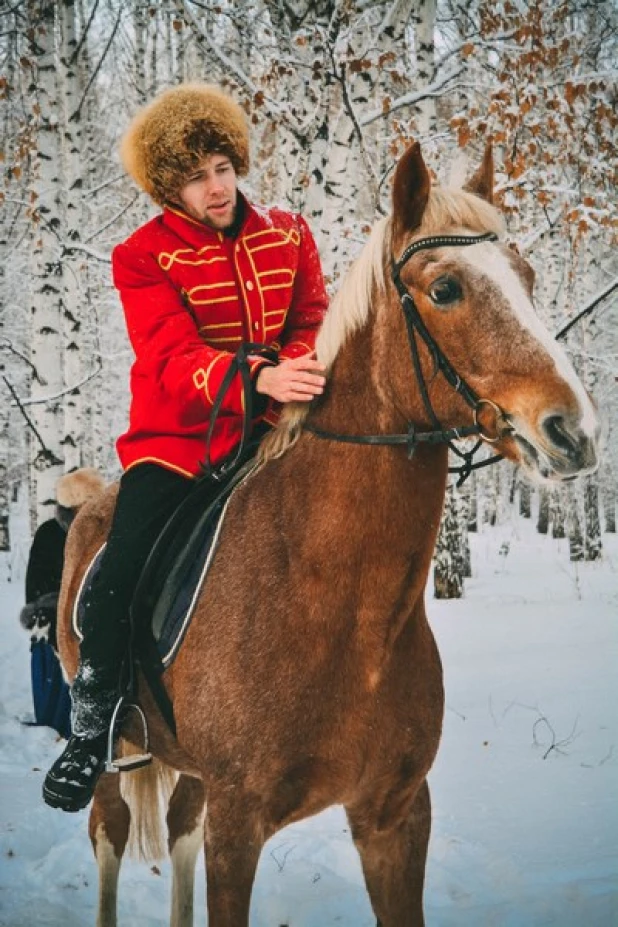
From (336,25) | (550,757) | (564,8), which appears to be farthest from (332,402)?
(564,8)

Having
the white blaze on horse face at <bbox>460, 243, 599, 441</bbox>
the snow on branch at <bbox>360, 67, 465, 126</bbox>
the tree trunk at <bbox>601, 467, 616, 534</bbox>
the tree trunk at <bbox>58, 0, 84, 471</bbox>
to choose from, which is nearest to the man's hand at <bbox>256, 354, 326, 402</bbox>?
the white blaze on horse face at <bbox>460, 243, 599, 441</bbox>

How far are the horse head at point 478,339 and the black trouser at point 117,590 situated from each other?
110cm

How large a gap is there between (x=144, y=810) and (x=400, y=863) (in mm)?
1797

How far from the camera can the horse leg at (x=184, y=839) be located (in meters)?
3.51

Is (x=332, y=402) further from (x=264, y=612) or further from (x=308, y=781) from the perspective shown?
(x=308, y=781)

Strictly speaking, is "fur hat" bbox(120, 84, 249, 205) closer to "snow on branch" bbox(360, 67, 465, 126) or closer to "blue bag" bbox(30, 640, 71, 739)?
"snow on branch" bbox(360, 67, 465, 126)

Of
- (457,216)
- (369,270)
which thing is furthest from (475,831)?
(457,216)

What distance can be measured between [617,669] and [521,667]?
870 mm

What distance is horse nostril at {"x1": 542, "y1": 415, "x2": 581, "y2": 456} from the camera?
1704mm

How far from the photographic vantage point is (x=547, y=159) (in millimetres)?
7379

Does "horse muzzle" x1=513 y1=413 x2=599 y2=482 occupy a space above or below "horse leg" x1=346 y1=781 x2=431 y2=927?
above

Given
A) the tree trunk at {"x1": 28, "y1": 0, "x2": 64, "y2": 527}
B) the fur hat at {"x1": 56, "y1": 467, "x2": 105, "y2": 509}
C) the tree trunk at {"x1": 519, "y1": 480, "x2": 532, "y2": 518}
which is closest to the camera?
the fur hat at {"x1": 56, "y1": 467, "x2": 105, "y2": 509}

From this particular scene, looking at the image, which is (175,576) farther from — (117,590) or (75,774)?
(75,774)

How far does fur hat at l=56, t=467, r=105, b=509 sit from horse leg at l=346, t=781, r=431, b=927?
10.4ft
